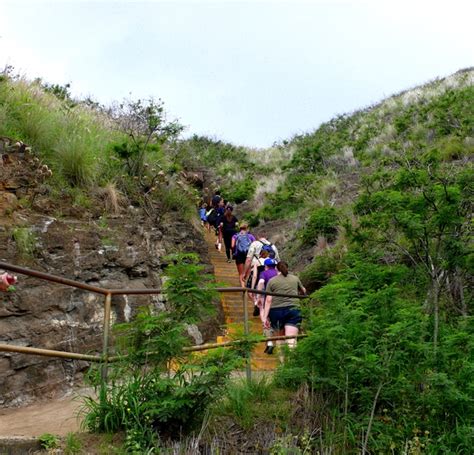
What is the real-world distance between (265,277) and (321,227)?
539 centimetres

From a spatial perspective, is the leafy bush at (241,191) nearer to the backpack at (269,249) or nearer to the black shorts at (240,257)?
the black shorts at (240,257)

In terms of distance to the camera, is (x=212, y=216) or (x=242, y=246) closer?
(x=242, y=246)

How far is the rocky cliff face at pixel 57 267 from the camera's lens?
28.3 ft

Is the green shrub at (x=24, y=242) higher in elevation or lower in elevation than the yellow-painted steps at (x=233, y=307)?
higher

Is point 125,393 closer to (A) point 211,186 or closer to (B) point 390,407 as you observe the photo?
(B) point 390,407

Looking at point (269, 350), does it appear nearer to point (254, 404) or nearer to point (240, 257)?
point (254, 404)

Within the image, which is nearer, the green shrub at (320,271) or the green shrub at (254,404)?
the green shrub at (254,404)

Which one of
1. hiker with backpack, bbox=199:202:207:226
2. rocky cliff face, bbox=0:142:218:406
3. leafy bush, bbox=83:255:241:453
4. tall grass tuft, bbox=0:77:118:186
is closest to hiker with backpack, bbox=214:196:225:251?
hiker with backpack, bbox=199:202:207:226

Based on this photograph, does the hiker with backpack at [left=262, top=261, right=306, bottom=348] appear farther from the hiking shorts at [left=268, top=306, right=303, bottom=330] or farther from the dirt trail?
the dirt trail

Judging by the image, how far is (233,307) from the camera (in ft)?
45.8

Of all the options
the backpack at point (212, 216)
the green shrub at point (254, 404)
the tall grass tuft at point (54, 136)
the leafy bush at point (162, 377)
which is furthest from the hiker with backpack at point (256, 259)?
the backpack at point (212, 216)

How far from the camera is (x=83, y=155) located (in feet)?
40.1

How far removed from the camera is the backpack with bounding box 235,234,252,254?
14769mm

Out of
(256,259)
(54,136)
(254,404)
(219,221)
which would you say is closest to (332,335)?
(254,404)
